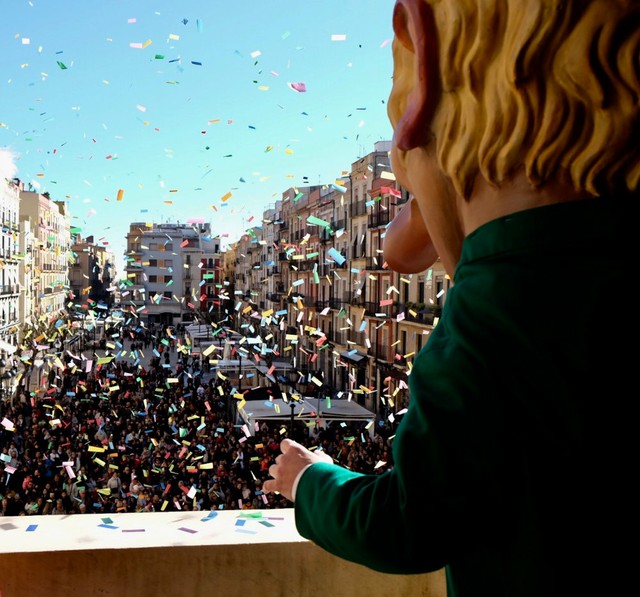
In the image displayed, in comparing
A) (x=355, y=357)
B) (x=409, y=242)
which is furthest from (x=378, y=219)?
(x=409, y=242)

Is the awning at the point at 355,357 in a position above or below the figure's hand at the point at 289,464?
below

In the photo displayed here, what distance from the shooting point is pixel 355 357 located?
24406 mm

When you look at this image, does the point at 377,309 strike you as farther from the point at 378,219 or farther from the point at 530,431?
the point at 530,431

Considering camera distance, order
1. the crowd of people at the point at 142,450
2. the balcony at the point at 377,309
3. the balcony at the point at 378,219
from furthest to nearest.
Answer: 1. the balcony at the point at 378,219
2. the balcony at the point at 377,309
3. the crowd of people at the point at 142,450

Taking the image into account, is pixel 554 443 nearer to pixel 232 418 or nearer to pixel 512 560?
pixel 512 560

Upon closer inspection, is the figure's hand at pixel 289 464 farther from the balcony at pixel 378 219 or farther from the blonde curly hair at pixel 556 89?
the balcony at pixel 378 219

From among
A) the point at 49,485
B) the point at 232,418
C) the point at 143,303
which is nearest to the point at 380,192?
the point at 232,418

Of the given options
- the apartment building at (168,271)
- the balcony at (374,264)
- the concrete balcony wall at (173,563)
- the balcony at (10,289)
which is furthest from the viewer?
the apartment building at (168,271)

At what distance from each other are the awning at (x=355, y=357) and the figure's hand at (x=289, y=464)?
2284 cm

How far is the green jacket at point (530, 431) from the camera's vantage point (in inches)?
29.4

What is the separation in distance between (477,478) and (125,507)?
879 cm

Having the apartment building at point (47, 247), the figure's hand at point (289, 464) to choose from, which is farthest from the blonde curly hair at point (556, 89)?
the apartment building at point (47, 247)

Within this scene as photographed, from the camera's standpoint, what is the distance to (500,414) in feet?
2.45

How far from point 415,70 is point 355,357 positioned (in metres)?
23.6
